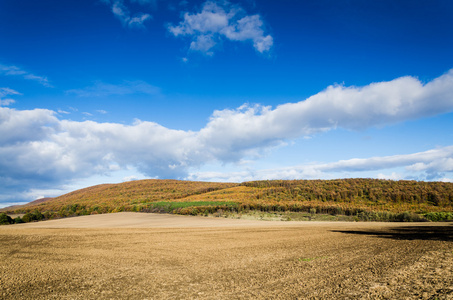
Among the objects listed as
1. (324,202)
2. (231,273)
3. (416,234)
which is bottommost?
(416,234)

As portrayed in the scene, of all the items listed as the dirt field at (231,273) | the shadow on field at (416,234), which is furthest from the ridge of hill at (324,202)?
the dirt field at (231,273)

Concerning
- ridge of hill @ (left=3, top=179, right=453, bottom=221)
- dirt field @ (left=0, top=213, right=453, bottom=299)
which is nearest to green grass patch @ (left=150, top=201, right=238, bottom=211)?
ridge of hill @ (left=3, top=179, right=453, bottom=221)

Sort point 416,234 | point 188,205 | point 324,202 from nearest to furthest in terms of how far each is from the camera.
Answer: point 416,234, point 188,205, point 324,202

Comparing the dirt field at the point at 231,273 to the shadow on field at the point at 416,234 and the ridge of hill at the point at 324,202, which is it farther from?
the ridge of hill at the point at 324,202

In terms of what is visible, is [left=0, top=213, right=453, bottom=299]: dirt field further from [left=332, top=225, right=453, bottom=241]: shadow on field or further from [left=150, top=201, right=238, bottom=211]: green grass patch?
[left=150, top=201, right=238, bottom=211]: green grass patch

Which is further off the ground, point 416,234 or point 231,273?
point 231,273

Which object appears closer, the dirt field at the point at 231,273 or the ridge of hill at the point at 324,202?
the dirt field at the point at 231,273

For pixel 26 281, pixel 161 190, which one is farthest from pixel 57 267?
pixel 161 190

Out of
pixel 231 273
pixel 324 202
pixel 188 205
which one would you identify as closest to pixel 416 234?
pixel 231 273

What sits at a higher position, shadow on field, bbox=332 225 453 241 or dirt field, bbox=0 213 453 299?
dirt field, bbox=0 213 453 299

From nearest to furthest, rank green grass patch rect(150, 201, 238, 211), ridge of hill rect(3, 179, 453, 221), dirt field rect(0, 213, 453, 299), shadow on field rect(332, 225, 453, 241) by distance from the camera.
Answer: dirt field rect(0, 213, 453, 299), shadow on field rect(332, 225, 453, 241), ridge of hill rect(3, 179, 453, 221), green grass patch rect(150, 201, 238, 211)

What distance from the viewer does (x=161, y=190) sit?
94.9 m

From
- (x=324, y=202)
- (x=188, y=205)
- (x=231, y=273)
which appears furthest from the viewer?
(x=324, y=202)

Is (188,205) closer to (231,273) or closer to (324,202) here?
(324,202)
